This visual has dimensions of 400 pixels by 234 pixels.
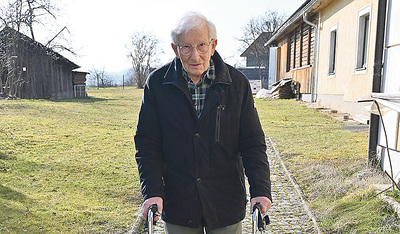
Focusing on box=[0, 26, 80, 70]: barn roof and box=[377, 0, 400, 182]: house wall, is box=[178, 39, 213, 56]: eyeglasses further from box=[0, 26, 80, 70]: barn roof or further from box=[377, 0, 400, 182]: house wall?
box=[0, 26, 80, 70]: barn roof


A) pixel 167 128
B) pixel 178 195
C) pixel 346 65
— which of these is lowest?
pixel 178 195

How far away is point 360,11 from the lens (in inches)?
375

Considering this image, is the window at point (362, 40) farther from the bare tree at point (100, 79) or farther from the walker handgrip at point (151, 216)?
the bare tree at point (100, 79)

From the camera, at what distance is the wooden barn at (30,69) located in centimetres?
2172

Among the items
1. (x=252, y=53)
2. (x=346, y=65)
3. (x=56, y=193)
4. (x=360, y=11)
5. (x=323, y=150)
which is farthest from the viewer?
(x=252, y=53)

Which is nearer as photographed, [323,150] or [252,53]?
[323,150]

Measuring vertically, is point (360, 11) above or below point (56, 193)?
above

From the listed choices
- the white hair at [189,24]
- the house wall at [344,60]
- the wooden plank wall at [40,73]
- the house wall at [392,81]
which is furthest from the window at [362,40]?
the wooden plank wall at [40,73]

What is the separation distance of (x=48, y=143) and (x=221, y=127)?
6548mm

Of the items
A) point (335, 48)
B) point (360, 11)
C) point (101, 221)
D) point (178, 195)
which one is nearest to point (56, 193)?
point (101, 221)

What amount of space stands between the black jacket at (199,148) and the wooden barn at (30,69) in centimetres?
2175

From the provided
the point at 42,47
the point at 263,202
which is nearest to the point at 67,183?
the point at 263,202

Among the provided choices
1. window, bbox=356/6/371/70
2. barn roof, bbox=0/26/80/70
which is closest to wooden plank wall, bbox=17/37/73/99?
barn roof, bbox=0/26/80/70

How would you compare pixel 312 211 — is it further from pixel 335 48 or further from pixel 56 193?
pixel 335 48
